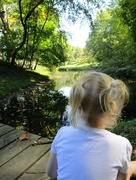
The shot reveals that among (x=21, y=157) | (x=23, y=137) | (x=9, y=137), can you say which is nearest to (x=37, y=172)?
(x=21, y=157)

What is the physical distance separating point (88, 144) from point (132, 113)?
4.89 metres

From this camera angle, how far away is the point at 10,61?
47.5ft

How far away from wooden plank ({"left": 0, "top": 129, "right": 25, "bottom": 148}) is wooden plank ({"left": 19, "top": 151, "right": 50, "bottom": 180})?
67 centimetres

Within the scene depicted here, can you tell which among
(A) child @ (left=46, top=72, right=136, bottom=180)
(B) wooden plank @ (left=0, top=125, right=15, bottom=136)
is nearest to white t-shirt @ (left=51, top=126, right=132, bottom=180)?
(A) child @ (left=46, top=72, right=136, bottom=180)

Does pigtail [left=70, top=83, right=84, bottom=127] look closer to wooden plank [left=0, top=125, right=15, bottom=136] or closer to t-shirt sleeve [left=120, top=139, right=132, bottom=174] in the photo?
t-shirt sleeve [left=120, top=139, right=132, bottom=174]

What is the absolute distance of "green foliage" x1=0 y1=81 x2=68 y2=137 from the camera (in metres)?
4.58

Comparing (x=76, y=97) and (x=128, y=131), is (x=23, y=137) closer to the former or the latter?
(x=128, y=131)

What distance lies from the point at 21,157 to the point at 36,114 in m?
3.18

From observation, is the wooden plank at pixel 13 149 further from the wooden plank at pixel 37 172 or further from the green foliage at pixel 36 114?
the green foliage at pixel 36 114

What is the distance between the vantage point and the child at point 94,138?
112 cm

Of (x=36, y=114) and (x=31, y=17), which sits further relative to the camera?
(x=31, y=17)

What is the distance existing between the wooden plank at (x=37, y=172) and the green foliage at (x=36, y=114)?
5.96 feet

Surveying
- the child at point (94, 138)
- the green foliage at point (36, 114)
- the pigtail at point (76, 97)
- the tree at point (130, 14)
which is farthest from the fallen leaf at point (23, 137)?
the tree at point (130, 14)

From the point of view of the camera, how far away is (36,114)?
561cm
